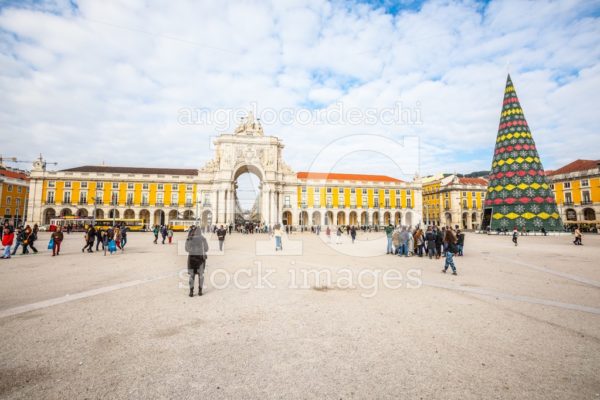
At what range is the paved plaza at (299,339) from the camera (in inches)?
104

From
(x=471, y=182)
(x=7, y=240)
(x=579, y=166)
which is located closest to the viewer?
(x=7, y=240)

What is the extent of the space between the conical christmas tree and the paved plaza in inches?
986

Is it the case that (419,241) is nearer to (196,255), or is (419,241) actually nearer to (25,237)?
(196,255)

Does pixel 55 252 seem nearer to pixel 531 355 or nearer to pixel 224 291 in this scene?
pixel 224 291

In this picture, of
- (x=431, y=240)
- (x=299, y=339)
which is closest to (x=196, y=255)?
(x=299, y=339)

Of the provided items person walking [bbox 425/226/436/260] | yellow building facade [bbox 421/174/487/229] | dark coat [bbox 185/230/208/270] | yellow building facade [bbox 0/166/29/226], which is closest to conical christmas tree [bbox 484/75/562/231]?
person walking [bbox 425/226/436/260]

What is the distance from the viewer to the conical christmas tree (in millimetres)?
27078

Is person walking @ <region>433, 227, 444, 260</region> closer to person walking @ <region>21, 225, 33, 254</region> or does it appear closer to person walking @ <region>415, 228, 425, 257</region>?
person walking @ <region>415, 228, 425, 257</region>

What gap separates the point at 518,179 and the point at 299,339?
32.3 metres

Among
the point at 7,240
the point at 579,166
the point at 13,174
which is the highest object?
the point at 13,174

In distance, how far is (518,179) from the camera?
2748 centimetres

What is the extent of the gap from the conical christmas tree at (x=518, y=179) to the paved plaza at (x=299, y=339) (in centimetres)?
2505

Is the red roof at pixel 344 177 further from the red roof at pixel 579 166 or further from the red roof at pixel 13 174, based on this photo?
the red roof at pixel 13 174

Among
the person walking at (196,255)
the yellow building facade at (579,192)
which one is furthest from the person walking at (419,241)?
the yellow building facade at (579,192)
